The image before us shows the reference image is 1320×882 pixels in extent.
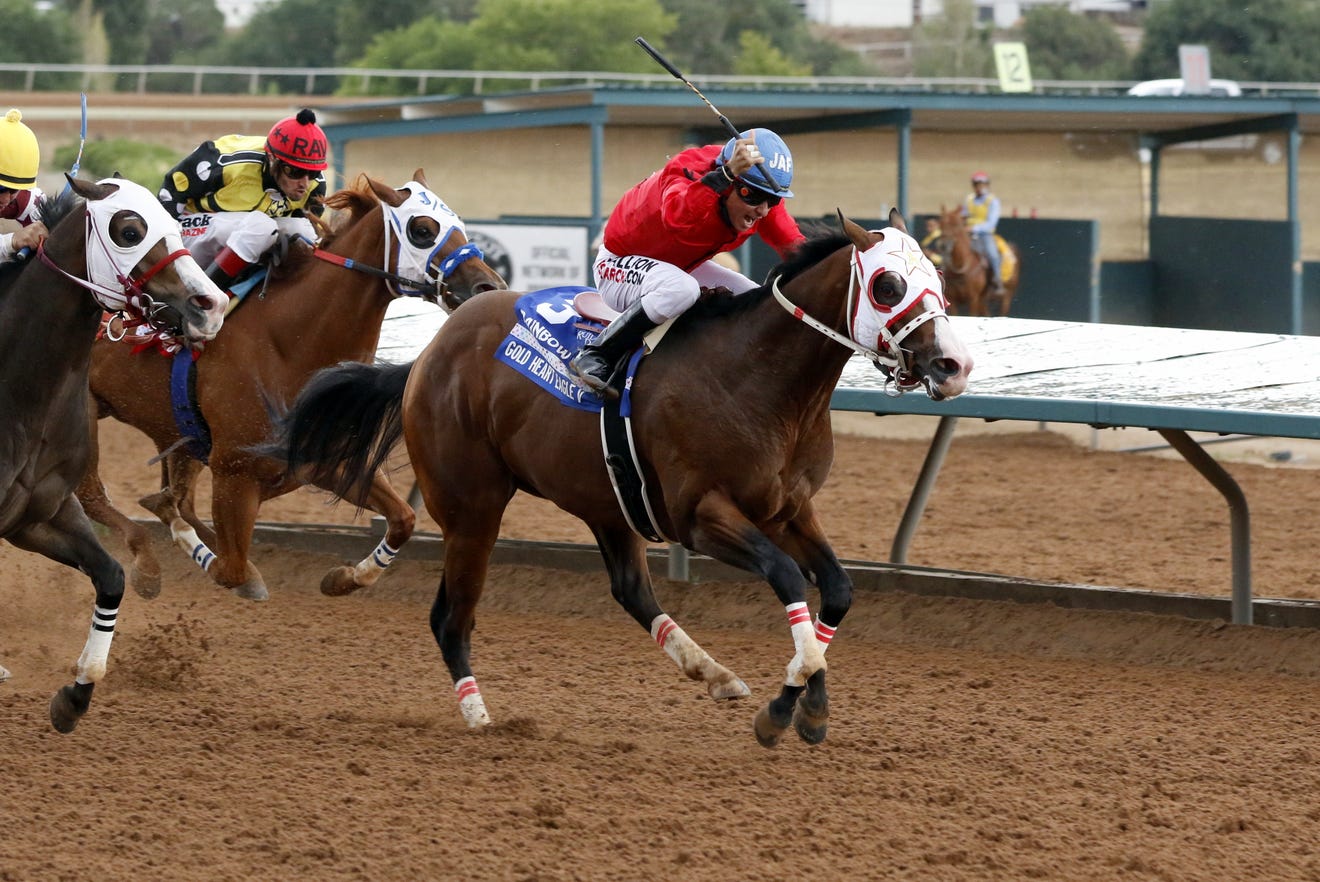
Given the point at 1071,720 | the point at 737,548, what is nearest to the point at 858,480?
the point at 1071,720

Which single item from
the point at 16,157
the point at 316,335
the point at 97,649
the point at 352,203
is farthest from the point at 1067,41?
the point at 97,649

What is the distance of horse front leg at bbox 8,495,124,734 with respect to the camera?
524cm

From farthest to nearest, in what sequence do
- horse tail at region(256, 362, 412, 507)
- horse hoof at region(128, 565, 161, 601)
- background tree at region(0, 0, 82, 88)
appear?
background tree at region(0, 0, 82, 88), horse hoof at region(128, 565, 161, 601), horse tail at region(256, 362, 412, 507)

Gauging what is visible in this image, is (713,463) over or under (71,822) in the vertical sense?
over

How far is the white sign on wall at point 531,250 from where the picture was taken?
15516 millimetres

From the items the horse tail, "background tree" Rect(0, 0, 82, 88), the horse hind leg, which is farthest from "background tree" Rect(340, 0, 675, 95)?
the horse tail

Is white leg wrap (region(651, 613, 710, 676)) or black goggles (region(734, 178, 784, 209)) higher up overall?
black goggles (region(734, 178, 784, 209))

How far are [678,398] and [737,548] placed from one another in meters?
0.53

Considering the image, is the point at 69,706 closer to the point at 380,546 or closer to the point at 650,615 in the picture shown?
the point at 380,546

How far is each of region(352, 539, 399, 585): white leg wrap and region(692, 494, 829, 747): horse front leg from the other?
6.65 ft

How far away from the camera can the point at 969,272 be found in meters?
18.2

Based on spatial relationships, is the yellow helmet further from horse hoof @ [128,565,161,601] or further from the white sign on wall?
the white sign on wall

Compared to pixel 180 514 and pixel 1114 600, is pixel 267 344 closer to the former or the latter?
pixel 180 514

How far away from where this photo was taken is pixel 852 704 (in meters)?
5.92
